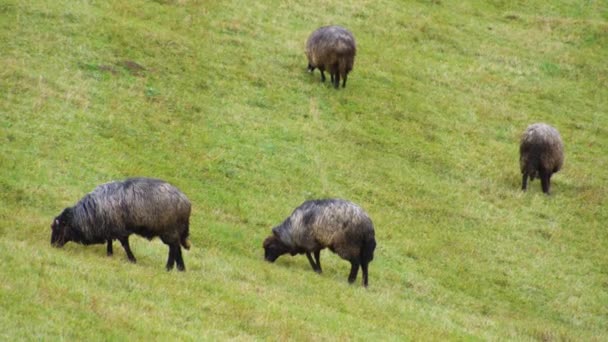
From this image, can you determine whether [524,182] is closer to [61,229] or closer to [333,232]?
[333,232]

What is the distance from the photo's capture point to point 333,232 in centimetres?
2066

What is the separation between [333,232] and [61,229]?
629cm

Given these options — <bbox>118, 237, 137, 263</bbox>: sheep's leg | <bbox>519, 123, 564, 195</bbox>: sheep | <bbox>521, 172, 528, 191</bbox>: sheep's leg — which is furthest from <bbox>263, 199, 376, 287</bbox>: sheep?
<bbox>519, 123, 564, 195</bbox>: sheep

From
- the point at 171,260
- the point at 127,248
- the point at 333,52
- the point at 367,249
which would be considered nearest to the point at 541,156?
the point at 333,52

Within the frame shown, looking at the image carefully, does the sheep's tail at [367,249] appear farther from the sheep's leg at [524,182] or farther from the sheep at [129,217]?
the sheep's leg at [524,182]

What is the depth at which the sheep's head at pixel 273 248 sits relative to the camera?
72.3ft

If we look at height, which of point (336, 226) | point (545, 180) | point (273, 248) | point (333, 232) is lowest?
point (545, 180)

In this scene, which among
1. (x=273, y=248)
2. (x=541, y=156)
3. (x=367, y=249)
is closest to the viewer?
(x=367, y=249)

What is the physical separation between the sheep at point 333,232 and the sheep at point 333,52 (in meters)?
16.1

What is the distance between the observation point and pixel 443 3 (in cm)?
5225

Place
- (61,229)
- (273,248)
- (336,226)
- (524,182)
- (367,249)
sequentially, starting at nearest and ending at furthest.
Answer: (61,229), (336,226), (367,249), (273,248), (524,182)

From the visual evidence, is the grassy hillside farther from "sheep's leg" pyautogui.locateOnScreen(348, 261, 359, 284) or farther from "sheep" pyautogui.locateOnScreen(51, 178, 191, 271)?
"sheep" pyautogui.locateOnScreen(51, 178, 191, 271)

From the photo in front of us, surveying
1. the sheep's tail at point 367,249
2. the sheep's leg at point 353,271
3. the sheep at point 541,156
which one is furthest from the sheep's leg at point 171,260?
the sheep at point 541,156

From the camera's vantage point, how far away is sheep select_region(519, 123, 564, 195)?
31109mm
